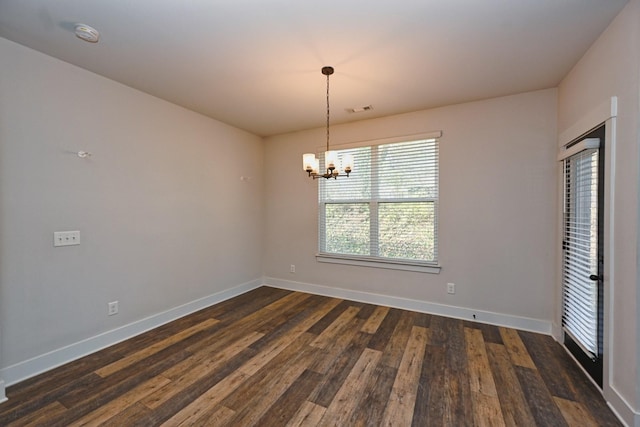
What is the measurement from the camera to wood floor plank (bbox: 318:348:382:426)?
1759 mm

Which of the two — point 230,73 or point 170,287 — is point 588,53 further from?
point 170,287

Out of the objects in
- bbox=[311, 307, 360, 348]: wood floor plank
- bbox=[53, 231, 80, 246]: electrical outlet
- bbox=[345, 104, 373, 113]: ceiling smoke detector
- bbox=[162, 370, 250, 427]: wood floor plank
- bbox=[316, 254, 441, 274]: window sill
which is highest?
bbox=[345, 104, 373, 113]: ceiling smoke detector

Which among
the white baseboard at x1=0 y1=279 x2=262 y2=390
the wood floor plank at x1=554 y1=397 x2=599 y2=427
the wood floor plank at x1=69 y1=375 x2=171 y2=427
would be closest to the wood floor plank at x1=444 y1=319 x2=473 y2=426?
the wood floor plank at x1=554 y1=397 x2=599 y2=427

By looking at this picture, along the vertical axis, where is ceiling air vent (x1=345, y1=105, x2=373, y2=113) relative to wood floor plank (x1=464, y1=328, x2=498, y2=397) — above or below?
above

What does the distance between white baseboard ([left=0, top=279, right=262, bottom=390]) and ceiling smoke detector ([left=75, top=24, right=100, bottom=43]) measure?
255 cm

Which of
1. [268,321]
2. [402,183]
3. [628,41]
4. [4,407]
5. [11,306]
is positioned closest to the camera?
[628,41]

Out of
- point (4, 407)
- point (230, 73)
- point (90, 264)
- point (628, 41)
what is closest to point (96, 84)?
point (230, 73)

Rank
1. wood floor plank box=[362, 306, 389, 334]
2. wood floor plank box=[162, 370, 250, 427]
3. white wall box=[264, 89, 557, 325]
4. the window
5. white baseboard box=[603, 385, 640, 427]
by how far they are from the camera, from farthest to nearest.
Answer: the window < wood floor plank box=[362, 306, 389, 334] < white wall box=[264, 89, 557, 325] < wood floor plank box=[162, 370, 250, 427] < white baseboard box=[603, 385, 640, 427]

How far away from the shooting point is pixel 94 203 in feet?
8.53

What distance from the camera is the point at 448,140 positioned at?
11.1 ft

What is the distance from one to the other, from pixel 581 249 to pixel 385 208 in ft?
6.67

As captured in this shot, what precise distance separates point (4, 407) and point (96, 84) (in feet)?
8.79

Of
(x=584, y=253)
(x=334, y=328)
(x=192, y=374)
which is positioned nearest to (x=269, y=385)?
(x=192, y=374)

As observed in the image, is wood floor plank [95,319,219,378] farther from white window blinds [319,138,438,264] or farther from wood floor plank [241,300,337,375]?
white window blinds [319,138,438,264]
